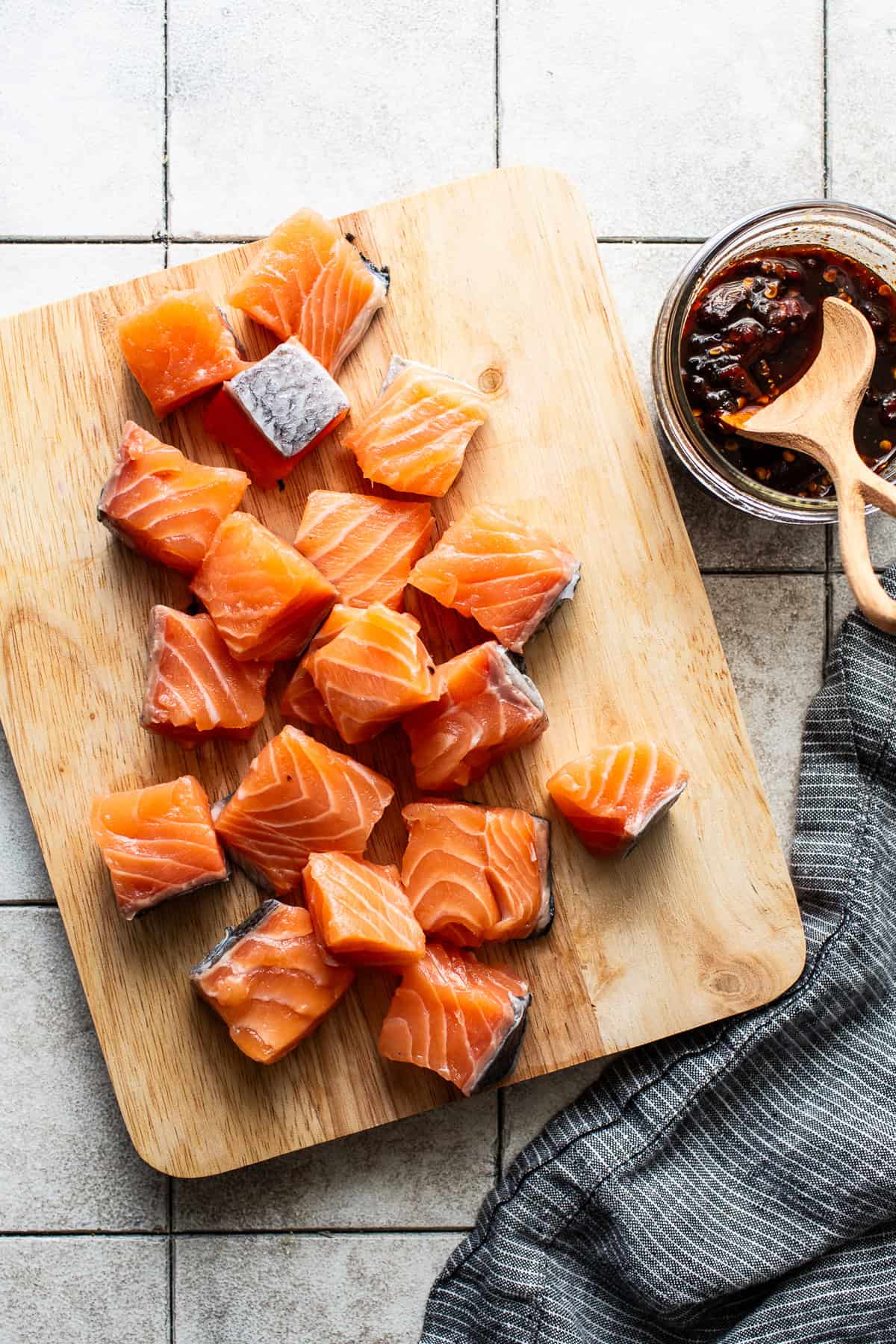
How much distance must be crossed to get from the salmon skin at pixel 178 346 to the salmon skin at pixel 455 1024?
1.17m

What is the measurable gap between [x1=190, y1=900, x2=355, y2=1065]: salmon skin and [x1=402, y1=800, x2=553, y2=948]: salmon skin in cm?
22

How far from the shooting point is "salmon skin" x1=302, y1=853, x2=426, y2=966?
76.4 inches

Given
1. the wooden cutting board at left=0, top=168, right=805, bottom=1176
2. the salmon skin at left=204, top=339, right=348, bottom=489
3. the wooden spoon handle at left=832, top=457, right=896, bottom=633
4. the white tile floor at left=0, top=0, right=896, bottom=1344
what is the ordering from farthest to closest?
the white tile floor at left=0, top=0, right=896, bottom=1344 < the wooden cutting board at left=0, top=168, right=805, bottom=1176 < the salmon skin at left=204, top=339, right=348, bottom=489 < the wooden spoon handle at left=832, top=457, right=896, bottom=633

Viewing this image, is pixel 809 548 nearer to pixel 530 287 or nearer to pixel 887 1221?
pixel 530 287

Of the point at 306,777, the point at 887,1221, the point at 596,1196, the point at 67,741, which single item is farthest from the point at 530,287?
the point at 887,1221

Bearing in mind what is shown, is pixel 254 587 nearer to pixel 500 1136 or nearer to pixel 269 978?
pixel 269 978

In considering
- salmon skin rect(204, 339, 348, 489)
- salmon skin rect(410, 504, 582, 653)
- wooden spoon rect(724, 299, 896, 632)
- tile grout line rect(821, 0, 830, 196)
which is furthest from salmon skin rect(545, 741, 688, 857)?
tile grout line rect(821, 0, 830, 196)

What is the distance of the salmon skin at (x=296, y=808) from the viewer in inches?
78.6

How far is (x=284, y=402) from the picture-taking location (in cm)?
201

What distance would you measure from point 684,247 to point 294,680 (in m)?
1.24

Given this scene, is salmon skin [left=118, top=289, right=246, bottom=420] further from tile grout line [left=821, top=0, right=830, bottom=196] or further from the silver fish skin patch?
tile grout line [left=821, top=0, right=830, bottom=196]

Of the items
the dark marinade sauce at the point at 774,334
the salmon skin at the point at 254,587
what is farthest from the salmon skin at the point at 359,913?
the dark marinade sauce at the point at 774,334

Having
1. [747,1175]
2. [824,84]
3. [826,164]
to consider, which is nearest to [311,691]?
[747,1175]

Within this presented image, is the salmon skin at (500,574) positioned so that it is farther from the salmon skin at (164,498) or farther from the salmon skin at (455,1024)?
the salmon skin at (455,1024)
